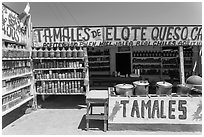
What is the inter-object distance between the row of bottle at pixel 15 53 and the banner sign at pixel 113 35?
0.64m

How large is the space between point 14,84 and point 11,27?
1678 mm

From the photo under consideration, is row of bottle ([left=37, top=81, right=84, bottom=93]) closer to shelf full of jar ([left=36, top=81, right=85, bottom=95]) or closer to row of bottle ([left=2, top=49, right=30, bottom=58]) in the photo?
shelf full of jar ([left=36, top=81, right=85, bottom=95])

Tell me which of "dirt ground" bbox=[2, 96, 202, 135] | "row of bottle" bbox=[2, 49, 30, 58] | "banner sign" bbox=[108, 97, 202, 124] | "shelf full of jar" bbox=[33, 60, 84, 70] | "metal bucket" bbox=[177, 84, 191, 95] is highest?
"row of bottle" bbox=[2, 49, 30, 58]

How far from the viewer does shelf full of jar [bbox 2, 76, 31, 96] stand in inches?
197

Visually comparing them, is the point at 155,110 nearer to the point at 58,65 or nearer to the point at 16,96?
the point at 58,65

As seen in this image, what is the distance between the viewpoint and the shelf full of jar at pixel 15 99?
4941mm

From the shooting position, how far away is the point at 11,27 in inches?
207

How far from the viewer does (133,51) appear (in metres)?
10.1

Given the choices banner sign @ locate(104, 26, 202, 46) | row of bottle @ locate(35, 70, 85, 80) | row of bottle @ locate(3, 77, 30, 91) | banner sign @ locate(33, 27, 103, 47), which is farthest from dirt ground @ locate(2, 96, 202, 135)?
banner sign @ locate(104, 26, 202, 46)

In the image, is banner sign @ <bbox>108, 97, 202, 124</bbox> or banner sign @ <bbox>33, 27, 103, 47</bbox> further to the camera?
banner sign @ <bbox>33, 27, 103, 47</bbox>

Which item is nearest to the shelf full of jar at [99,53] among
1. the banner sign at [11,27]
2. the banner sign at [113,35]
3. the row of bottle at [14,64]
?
the banner sign at [113,35]

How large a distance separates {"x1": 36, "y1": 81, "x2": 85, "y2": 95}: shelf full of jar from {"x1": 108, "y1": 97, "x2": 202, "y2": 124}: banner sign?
239 centimetres

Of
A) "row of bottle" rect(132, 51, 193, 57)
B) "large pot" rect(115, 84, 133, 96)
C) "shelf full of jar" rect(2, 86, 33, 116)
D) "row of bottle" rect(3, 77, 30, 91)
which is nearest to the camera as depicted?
"large pot" rect(115, 84, 133, 96)

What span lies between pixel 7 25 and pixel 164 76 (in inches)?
307
